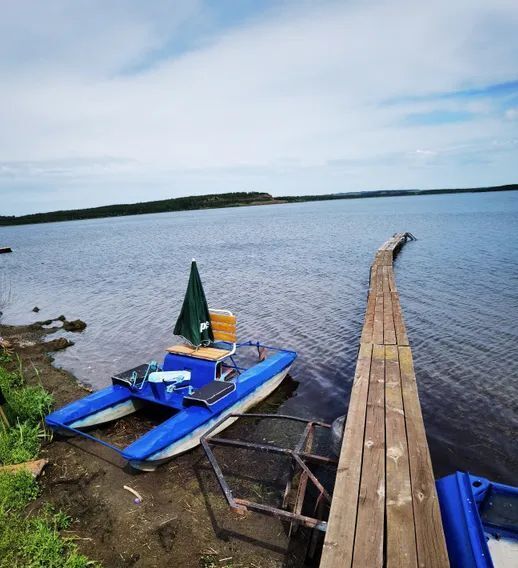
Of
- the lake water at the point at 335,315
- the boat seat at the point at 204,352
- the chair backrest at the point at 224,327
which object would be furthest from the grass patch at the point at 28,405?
the chair backrest at the point at 224,327

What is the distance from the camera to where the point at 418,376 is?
11.2 m

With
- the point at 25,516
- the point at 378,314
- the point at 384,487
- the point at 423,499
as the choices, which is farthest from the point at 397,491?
the point at 378,314

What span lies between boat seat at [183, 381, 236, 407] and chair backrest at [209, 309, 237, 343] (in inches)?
59.3

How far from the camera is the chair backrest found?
1027cm

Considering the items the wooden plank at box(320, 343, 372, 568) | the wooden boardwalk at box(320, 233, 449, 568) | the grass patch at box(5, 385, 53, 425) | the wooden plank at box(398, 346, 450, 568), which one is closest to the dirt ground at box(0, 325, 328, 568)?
the grass patch at box(5, 385, 53, 425)

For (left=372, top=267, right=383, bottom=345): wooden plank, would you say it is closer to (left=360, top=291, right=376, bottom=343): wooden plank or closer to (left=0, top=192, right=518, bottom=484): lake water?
(left=360, top=291, right=376, bottom=343): wooden plank

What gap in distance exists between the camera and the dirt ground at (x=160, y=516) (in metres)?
5.61

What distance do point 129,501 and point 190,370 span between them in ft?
11.1

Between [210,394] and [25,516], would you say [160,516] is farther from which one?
[210,394]

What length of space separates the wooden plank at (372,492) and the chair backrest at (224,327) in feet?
13.1

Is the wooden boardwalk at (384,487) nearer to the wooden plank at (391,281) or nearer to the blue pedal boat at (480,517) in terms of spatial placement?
the blue pedal boat at (480,517)

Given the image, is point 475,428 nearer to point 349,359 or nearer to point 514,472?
point 514,472

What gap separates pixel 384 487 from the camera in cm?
503

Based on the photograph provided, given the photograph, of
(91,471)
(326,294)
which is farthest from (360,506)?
(326,294)
